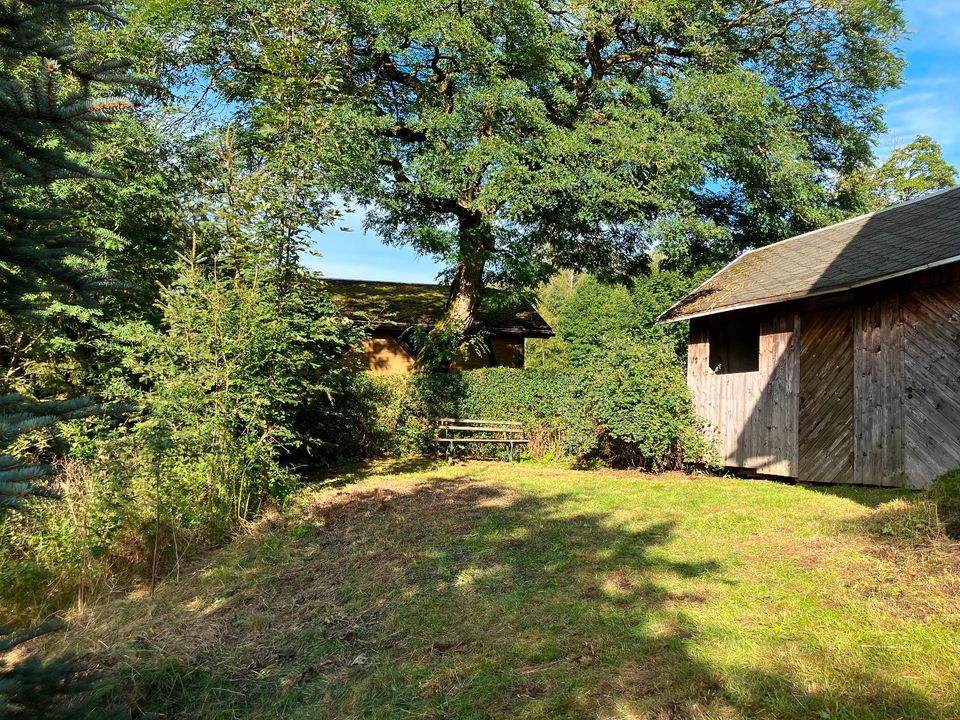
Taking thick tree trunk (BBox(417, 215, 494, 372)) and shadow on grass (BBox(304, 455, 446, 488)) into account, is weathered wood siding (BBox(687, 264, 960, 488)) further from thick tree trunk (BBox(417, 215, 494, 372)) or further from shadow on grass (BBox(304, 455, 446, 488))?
thick tree trunk (BBox(417, 215, 494, 372))

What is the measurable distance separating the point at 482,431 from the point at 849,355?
26.9 ft

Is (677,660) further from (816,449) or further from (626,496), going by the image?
(816,449)

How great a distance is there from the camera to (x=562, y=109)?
51.2 ft

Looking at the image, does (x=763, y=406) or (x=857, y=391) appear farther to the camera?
(x=763, y=406)

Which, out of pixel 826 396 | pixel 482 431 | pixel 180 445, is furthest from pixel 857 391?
pixel 180 445

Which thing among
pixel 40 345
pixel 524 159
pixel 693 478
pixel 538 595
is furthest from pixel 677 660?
pixel 524 159

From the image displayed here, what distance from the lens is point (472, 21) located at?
13672mm

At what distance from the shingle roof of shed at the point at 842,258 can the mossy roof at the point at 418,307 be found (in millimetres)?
6279

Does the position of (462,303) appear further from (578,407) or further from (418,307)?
(578,407)

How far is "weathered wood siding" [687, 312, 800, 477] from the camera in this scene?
33.9 ft

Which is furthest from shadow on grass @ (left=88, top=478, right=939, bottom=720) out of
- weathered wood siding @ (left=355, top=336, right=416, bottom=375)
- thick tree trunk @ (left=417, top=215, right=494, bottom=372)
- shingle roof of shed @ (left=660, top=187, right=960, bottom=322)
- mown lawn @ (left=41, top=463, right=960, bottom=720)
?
weathered wood siding @ (left=355, top=336, right=416, bottom=375)

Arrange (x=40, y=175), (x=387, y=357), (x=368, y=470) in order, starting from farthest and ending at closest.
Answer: (x=387, y=357) < (x=368, y=470) < (x=40, y=175)

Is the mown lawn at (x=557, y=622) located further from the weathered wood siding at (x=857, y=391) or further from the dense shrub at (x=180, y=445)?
the weathered wood siding at (x=857, y=391)

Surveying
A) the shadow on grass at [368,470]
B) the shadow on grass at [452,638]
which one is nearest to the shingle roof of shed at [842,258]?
the shadow on grass at [452,638]
